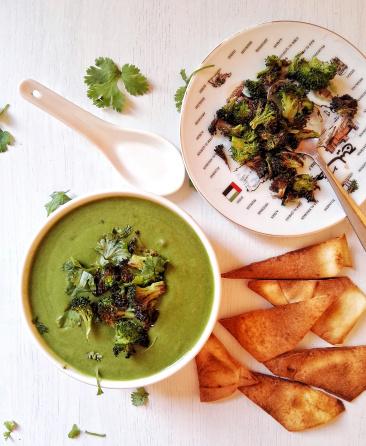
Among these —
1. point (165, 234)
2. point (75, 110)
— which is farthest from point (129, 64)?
point (165, 234)

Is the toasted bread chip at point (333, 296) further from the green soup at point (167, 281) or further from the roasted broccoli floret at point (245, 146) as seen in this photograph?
the roasted broccoli floret at point (245, 146)

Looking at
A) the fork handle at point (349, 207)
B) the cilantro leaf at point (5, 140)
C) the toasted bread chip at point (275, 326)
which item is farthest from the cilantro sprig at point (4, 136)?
the fork handle at point (349, 207)

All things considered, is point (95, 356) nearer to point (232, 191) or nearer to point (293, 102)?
point (232, 191)

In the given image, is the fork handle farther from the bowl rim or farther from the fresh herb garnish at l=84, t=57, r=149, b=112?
the fresh herb garnish at l=84, t=57, r=149, b=112

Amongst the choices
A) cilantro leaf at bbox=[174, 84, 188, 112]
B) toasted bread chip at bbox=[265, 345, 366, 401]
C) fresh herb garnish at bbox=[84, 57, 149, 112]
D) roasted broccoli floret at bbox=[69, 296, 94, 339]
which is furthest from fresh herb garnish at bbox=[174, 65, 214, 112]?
toasted bread chip at bbox=[265, 345, 366, 401]

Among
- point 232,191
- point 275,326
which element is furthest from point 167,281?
point 275,326

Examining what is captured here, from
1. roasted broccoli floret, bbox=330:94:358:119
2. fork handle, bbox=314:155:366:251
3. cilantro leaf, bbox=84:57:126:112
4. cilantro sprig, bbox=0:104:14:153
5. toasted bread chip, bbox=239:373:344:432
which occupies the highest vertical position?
roasted broccoli floret, bbox=330:94:358:119

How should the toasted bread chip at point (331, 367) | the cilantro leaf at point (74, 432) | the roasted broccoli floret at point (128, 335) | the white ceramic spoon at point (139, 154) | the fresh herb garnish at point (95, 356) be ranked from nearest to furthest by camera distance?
the roasted broccoli floret at point (128, 335) → the fresh herb garnish at point (95, 356) → the white ceramic spoon at point (139, 154) → the toasted bread chip at point (331, 367) → the cilantro leaf at point (74, 432)

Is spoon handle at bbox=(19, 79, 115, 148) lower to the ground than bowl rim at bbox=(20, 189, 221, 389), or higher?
higher
